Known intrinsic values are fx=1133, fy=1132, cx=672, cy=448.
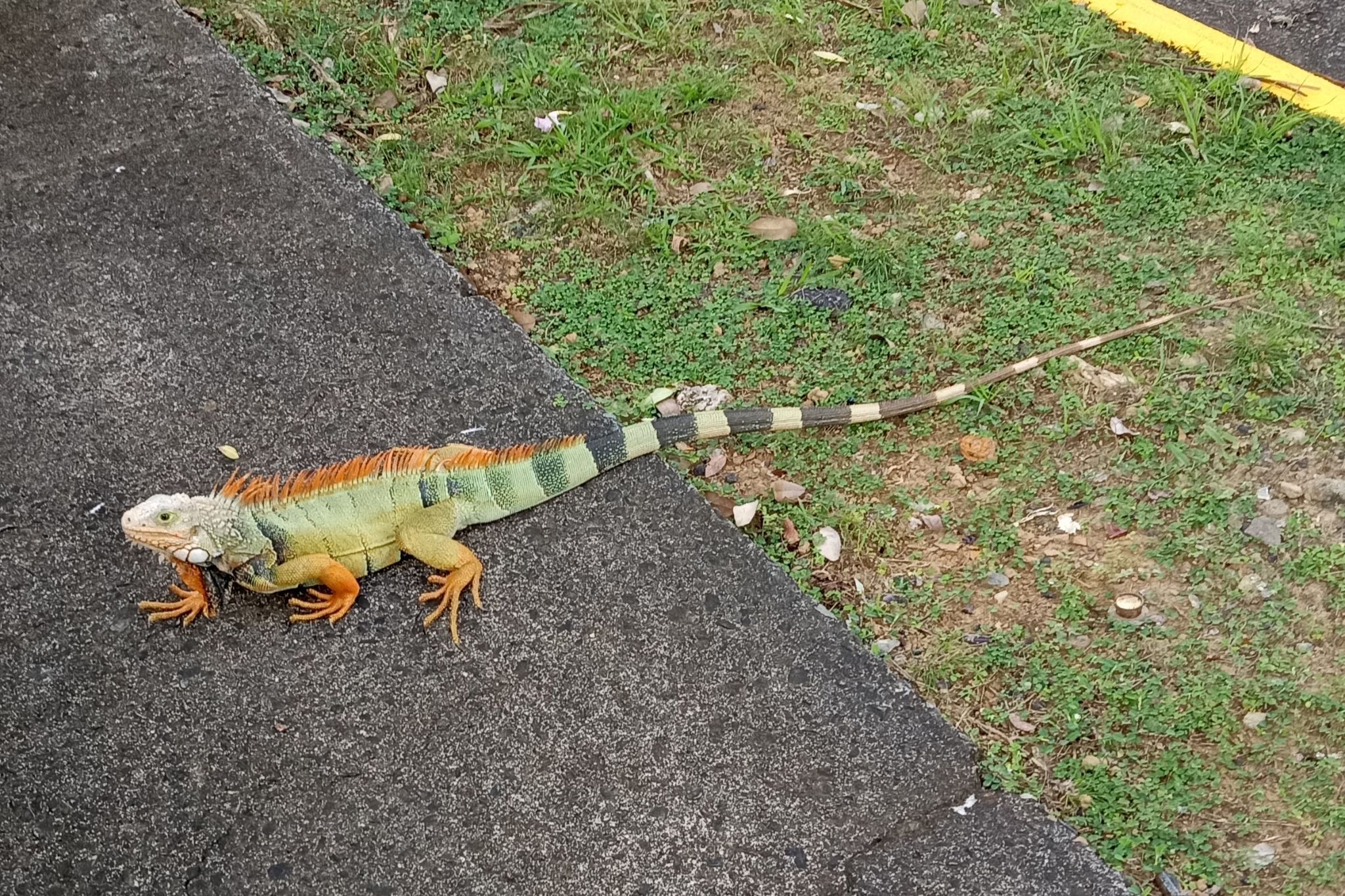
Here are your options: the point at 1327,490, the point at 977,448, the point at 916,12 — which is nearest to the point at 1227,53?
the point at 916,12

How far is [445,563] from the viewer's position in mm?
3041

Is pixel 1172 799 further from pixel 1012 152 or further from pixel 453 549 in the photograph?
pixel 1012 152

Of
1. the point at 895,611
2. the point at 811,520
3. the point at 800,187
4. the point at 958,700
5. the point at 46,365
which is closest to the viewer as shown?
the point at 958,700

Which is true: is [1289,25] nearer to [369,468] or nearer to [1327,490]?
[1327,490]

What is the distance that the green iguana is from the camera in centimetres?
282

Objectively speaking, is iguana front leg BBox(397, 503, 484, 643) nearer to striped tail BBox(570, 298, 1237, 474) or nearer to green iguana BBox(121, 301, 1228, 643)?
green iguana BBox(121, 301, 1228, 643)

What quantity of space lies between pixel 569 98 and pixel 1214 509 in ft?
9.33

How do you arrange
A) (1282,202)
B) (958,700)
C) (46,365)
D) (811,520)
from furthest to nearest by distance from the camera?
(1282,202)
(46,365)
(811,520)
(958,700)

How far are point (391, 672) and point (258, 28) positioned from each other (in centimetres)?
317

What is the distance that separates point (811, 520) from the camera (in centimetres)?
329

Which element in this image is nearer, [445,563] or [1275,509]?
[445,563]

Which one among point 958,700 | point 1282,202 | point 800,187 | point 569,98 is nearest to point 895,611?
point 958,700

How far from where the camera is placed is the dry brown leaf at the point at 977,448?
3436 millimetres

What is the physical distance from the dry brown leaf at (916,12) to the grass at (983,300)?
39 mm
